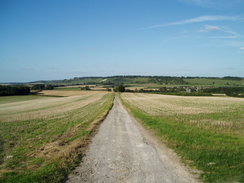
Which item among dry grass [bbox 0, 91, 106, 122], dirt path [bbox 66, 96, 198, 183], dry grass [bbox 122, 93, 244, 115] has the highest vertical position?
dirt path [bbox 66, 96, 198, 183]

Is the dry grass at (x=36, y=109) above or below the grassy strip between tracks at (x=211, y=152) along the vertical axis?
below

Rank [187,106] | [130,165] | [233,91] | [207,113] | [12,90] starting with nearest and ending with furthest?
1. [130,165]
2. [207,113]
3. [187,106]
4. [233,91]
5. [12,90]

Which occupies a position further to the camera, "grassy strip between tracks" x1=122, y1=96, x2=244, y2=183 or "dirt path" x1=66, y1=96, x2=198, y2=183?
"grassy strip between tracks" x1=122, y1=96, x2=244, y2=183

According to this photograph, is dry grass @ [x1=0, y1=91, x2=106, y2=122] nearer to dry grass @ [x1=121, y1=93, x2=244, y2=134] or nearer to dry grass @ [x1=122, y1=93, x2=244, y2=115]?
dry grass @ [x1=122, y1=93, x2=244, y2=115]

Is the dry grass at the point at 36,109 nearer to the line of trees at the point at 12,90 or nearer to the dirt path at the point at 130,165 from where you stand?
the dirt path at the point at 130,165

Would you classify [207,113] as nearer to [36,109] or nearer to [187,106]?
[187,106]

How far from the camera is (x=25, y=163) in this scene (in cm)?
806

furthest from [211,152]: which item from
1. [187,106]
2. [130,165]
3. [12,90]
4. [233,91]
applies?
[12,90]

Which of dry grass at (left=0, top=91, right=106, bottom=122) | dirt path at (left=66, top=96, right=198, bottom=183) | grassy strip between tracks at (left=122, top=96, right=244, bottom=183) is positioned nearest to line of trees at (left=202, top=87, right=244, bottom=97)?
dry grass at (left=0, top=91, right=106, bottom=122)

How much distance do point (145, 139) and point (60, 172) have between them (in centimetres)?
662

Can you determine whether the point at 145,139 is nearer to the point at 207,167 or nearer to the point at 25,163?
the point at 207,167

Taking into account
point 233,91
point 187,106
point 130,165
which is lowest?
point 187,106

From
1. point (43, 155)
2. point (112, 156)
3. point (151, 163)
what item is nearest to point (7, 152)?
point (43, 155)

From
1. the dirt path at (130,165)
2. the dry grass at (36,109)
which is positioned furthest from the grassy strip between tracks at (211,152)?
the dry grass at (36,109)
